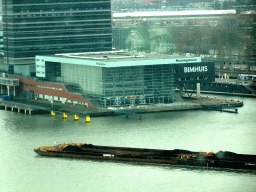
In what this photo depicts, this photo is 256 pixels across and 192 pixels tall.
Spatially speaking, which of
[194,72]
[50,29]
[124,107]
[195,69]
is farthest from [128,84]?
[50,29]

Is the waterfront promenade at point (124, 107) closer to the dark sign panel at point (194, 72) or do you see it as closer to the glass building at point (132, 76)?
the glass building at point (132, 76)

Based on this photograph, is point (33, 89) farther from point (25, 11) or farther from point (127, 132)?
point (127, 132)

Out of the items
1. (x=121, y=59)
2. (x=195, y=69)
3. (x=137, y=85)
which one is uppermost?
(x=121, y=59)

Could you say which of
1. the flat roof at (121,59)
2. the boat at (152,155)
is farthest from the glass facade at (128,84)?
the boat at (152,155)

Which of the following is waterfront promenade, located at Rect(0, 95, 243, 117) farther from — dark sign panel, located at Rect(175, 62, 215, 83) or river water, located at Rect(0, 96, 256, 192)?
dark sign panel, located at Rect(175, 62, 215, 83)

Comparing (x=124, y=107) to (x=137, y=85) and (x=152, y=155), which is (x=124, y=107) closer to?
(x=137, y=85)

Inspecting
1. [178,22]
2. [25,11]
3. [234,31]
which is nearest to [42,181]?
[25,11]

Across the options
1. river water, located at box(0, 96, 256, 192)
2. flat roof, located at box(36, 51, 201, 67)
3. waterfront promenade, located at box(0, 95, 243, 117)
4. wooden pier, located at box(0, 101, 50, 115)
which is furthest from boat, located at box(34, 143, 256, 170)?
flat roof, located at box(36, 51, 201, 67)
